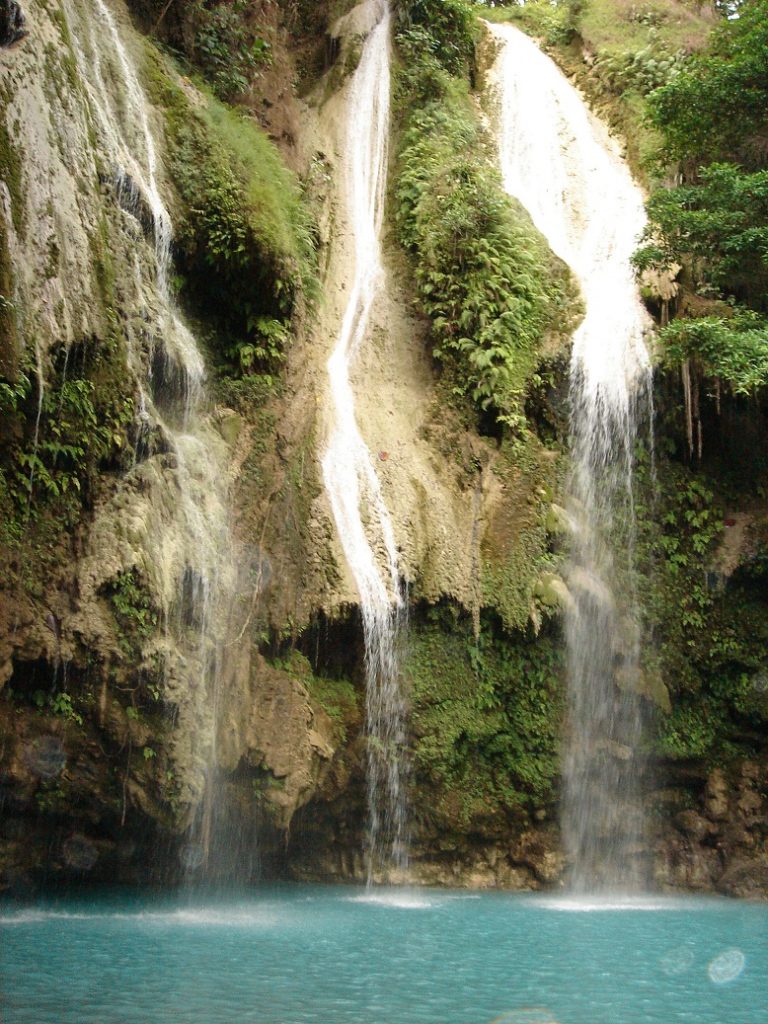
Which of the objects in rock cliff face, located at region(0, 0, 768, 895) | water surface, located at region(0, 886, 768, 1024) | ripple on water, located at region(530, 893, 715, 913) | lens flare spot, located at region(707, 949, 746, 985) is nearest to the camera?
water surface, located at region(0, 886, 768, 1024)

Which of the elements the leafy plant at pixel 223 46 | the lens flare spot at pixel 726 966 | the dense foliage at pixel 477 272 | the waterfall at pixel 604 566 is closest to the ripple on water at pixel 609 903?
the waterfall at pixel 604 566

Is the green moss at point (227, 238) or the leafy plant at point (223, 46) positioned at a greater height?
the leafy plant at point (223, 46)

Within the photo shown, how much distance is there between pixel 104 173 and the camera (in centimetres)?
1188

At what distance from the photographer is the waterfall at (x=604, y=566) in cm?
1404

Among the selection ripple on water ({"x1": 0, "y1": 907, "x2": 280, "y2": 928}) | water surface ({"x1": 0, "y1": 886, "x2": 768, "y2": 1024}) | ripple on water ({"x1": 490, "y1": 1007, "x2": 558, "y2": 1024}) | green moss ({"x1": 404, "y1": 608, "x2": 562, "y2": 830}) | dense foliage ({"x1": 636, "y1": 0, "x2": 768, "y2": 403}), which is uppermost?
dense foliage ({"x1": 636, "y1": 0, "x2": 768, "y2": 403})

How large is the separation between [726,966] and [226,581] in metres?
6.61

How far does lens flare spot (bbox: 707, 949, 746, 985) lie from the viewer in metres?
8.86

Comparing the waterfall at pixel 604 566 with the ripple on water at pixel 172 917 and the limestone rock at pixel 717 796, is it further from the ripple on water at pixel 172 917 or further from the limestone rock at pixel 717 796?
the ripple on water at pixel 172 917

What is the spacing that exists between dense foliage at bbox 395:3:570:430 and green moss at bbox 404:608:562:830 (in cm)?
335

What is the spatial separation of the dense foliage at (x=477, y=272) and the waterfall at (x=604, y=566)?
0.91m

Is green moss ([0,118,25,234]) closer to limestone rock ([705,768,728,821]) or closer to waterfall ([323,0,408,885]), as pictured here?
waterfall ([323,0,408,885])

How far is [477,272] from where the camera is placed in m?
Result: 15.9

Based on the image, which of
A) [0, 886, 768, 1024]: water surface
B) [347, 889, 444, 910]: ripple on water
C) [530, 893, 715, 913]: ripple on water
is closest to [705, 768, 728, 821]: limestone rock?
[530, 893, 715, 913]: ripple on water

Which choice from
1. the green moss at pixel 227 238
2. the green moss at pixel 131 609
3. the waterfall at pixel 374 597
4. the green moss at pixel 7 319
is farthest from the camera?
the green moss at pixel 227 238
